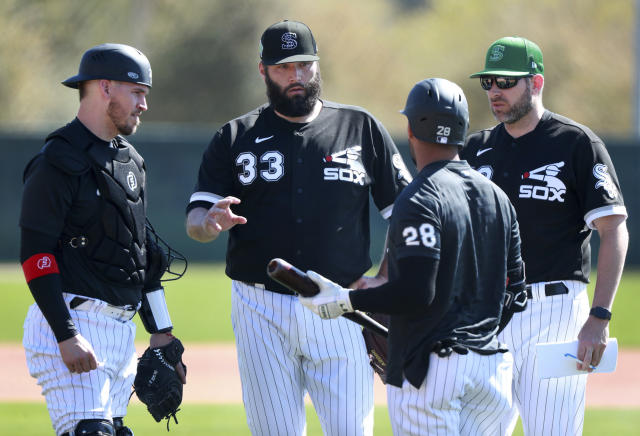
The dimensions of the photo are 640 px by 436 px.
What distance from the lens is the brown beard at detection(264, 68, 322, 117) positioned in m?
5.14

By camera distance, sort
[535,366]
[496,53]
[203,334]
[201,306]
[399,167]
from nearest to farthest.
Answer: [535,366]
[399,167]
[496,53]
[203,334]
[201,306]

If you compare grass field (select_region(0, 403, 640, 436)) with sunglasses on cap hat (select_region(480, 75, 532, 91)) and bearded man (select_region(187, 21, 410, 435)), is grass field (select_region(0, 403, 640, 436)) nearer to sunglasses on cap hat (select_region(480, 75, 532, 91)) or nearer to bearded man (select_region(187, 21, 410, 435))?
bearded man (select_region(187, 21, 410, 435))

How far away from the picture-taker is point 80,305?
462cm

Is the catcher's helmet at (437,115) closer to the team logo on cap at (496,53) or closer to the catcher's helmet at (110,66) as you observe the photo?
the team logo on cap at (496,53)

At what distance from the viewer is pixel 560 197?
5.18 m

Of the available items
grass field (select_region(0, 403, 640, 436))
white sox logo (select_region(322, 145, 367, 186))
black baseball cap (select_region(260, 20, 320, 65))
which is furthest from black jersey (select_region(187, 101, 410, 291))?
grass field (select_region(0, 403, 640, 436))

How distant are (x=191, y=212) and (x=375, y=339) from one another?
1.16 m

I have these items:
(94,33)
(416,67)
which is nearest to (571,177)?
(94,33)

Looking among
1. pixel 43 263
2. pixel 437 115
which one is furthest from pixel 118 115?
pixel 437 115

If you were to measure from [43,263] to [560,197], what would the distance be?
8.67 feet

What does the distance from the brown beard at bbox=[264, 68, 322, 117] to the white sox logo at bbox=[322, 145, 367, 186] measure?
0.96 ft

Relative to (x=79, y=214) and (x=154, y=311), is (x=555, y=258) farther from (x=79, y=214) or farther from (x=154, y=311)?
(x=79, y=214)

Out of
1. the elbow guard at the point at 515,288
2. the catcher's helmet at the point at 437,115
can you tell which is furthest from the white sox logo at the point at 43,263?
the elbow guard at the point at 515,288

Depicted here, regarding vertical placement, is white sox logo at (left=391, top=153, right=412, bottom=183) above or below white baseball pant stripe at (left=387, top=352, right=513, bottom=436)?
above
